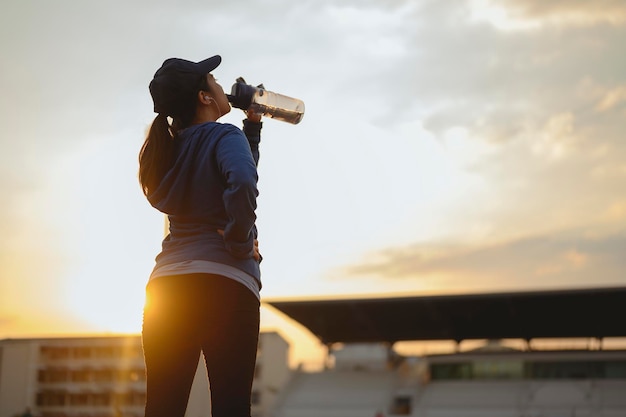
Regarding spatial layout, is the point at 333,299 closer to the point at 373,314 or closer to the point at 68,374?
the point at 373,314

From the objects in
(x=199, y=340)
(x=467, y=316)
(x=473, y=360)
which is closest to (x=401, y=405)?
(x=473, y=360)

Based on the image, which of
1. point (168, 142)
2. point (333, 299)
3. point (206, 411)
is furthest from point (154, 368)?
point (333, 299)

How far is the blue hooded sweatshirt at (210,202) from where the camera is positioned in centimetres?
238

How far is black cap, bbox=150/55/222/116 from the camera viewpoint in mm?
2656

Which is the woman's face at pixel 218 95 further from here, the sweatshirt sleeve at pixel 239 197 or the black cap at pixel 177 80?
the sweatshirt sleeve at pixel 239 197

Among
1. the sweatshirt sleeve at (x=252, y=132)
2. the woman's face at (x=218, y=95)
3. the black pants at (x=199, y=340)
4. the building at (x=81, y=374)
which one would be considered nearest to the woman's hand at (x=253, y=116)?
the sweatshirt sleeve at (x=252, y=132)

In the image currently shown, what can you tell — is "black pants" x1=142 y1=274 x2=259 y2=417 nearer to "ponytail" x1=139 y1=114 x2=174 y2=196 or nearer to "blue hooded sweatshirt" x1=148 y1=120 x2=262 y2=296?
"blue hooded sweatshirt" x1=148 y1=120 x2=262 y2=296

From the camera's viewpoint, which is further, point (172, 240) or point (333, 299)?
point (333, 299)

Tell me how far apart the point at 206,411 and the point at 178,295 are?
127 inches

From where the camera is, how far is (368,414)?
39562mm

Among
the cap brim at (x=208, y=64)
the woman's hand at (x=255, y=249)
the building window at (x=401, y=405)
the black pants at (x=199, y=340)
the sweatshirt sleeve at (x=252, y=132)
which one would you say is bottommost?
the black pants at (x=199, y=340)

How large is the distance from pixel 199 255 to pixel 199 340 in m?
0.23

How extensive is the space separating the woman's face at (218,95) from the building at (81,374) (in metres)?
73.6

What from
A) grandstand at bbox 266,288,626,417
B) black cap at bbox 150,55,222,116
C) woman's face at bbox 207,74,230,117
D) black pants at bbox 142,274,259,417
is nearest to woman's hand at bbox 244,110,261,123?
woman's face at bbox 207,74,230,117
